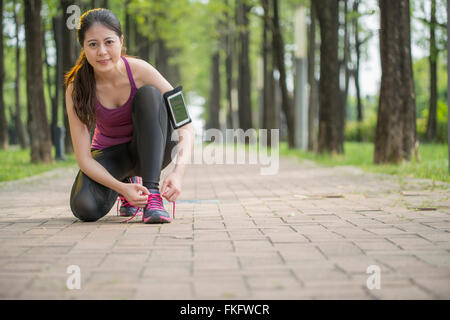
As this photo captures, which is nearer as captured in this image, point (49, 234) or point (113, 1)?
point (49, 234)

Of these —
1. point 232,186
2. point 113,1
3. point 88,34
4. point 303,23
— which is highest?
point 113,1

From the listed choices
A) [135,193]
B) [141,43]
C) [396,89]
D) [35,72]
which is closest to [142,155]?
[135,193]

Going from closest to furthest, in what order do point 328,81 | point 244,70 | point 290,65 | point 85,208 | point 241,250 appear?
point 241,250
point 85,208
point 328,81
point 244,70
point 290,65

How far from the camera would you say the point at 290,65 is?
43.7 metres

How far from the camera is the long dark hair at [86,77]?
4613 mm

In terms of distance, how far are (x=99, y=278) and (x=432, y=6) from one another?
1001 inches

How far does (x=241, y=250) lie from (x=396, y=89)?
866cm

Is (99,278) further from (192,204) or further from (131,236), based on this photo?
(192,204)

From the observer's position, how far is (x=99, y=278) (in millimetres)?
2848

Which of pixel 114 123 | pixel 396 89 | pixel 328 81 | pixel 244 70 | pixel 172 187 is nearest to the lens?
pixel 172 187

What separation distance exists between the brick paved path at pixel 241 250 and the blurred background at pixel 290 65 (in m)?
3.78

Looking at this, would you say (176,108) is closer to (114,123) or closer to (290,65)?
(114,123)

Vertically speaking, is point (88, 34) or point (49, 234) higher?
point (88, 34)

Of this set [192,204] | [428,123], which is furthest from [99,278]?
[428,123]
